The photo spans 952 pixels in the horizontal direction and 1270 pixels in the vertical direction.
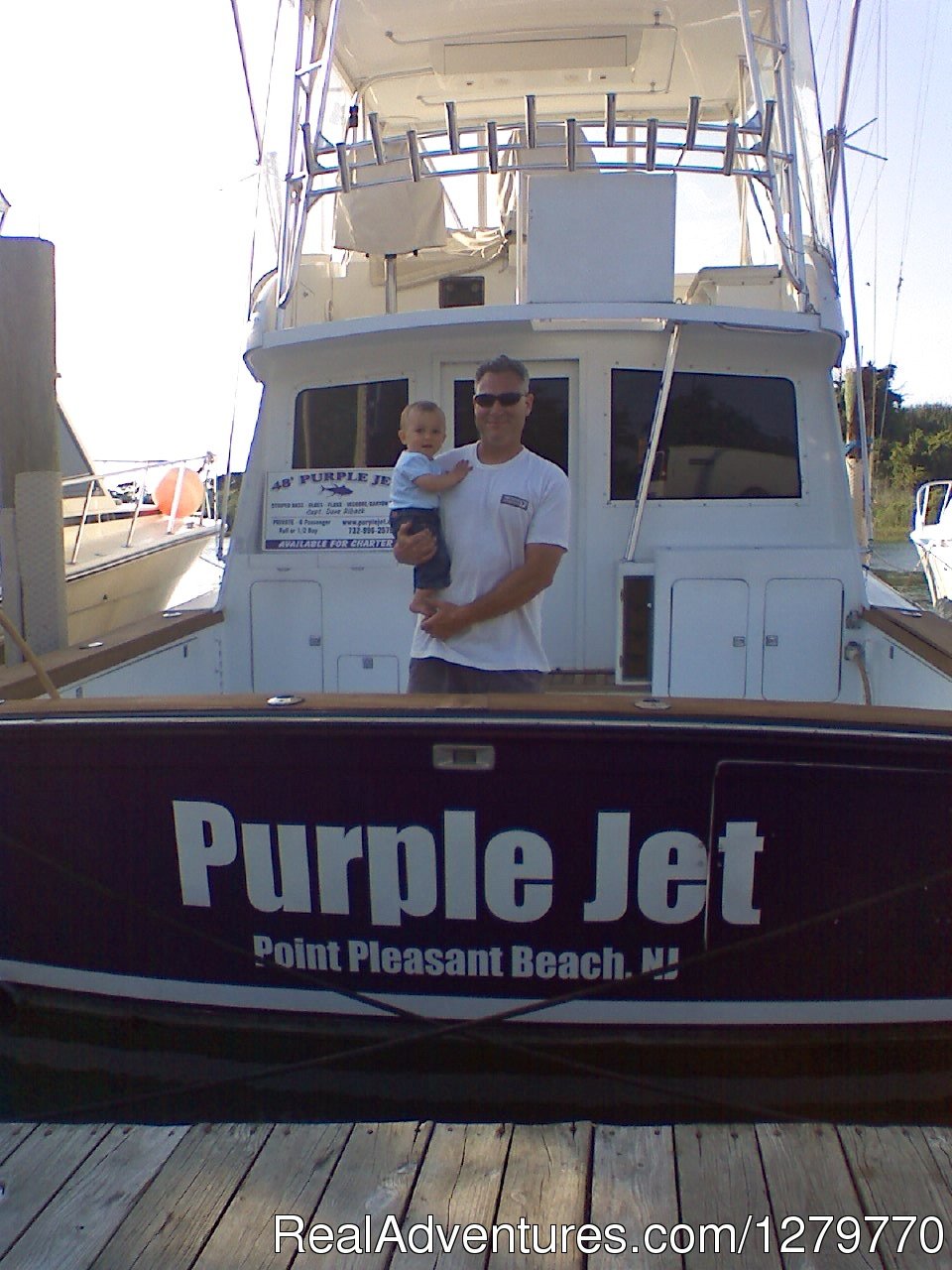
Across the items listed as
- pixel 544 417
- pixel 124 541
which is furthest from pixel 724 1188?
pixel 124 541

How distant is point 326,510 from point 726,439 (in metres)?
2.03

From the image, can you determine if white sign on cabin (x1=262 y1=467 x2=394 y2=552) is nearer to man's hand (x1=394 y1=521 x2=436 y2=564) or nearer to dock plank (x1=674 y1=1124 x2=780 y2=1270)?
man's hand (x1=394 y1=521 x2=436 y2=564)

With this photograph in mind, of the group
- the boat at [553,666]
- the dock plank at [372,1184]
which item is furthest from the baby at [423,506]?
the dock plank at [372,1184]

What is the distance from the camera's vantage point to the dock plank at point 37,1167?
7.14 feet

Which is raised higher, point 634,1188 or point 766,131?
point 766,131

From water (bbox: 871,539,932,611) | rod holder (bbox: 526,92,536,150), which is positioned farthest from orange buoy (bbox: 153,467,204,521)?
water (bbox: 871,539,932,611)

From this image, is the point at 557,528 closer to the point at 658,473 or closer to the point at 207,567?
the point at 658,473

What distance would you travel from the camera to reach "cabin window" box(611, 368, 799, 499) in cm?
515

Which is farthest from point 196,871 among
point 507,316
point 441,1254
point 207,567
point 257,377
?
point 207,567

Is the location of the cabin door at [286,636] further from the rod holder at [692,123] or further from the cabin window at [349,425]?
the rod holder at [692,123]

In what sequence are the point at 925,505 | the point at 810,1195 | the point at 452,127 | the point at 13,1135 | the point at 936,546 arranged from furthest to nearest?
the point at 925,505
the point at 936,546
the point at 452,127
the point at 13,1135
the point at 810,1195

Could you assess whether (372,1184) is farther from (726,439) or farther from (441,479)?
(726,439)

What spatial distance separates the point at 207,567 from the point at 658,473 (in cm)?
1577

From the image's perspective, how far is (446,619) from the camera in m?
3.01
